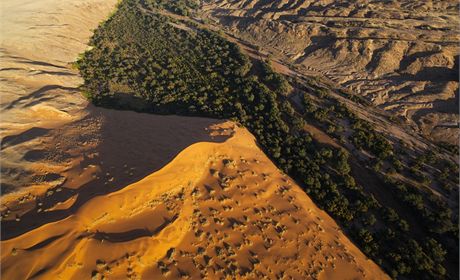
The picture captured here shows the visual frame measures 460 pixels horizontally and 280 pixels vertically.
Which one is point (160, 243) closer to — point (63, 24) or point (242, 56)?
point (242, 56)

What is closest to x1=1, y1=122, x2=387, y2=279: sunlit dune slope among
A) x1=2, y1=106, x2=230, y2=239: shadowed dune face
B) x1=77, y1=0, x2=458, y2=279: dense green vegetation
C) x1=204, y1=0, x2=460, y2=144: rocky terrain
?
x1=2, y1=106, x2=230, y2=239: shadowed dune face

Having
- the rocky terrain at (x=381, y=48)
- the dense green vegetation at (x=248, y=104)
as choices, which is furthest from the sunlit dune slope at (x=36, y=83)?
the rocky terrain at (x=381, y=48)

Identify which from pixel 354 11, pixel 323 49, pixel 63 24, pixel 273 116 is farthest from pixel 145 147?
pixel 354 11

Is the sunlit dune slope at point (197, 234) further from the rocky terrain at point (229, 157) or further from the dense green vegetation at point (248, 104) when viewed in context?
the dense green vegetation at point (248, 104)

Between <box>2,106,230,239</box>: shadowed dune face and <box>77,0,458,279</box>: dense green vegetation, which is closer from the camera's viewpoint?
<box>2,106,230,239</box>: shadowed dune face

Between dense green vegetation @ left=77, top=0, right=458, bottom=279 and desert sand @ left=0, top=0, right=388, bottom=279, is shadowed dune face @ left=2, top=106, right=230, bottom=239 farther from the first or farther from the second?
dense green vegetation @ left=77, top=0, right=458, bottom=279
